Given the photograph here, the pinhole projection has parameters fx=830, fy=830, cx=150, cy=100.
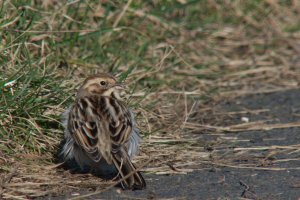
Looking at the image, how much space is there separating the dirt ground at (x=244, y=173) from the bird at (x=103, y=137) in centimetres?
22

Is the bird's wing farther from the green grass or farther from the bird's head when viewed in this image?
the green grass

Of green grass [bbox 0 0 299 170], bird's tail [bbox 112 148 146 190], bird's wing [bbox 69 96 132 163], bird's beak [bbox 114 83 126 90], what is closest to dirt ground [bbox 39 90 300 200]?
bird's tail [bbox 112 148 146 190]

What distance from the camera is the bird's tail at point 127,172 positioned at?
5.93 meters

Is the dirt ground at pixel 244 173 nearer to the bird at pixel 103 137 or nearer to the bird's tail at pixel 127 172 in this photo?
the bird's tail at pixel 127 172

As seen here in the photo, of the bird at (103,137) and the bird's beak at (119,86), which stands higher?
the bird's beak at (119,86)

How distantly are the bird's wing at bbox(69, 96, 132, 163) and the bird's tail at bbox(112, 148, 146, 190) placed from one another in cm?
5

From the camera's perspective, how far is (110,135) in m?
6.25

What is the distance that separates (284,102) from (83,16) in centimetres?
235

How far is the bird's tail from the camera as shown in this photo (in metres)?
5.93

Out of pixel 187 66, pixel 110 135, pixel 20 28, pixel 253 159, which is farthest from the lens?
pixel 187 66

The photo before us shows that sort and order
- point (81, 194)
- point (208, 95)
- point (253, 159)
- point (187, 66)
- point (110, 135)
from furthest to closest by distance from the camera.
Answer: point (187, 66) → point (208, 95) → point (253, 159) → point (110, 135) → point (81, 194)

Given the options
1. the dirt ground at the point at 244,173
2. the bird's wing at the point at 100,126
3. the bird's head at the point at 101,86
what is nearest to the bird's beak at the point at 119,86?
the bird's head at the point at 101,86

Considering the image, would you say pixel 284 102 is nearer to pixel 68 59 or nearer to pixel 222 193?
pixel 68 59

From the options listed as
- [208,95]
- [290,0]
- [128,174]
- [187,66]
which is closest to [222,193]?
[128,174]
